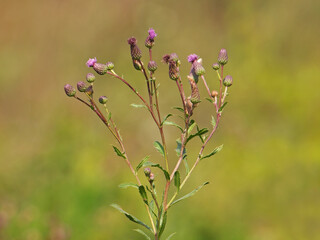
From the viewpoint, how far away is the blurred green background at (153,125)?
3816mm

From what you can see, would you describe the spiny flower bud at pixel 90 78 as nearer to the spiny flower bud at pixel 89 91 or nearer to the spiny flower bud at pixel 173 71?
the spiny flower bud at pixel 89 91

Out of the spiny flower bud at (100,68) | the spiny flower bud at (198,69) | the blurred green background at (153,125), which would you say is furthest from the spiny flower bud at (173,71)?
the blurred green background at (153,125)

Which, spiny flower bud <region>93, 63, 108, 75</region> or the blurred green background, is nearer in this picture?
spiny flower bud <region>93, 63, 108, 75</region>

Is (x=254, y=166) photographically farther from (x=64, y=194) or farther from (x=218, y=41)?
(x=218, y=41)

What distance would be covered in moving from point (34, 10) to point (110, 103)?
64.4 inches

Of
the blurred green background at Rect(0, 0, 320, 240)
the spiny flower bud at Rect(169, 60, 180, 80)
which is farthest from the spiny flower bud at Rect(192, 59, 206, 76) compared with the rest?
the blurred green background at Rect(0, 0, 320, 240)

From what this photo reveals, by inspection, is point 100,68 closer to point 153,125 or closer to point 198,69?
point 198,69

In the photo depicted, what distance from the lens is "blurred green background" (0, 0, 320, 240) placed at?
3816 millimetres

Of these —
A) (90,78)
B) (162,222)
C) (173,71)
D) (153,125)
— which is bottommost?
(162,222)

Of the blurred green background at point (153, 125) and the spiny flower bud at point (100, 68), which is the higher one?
the blurred green background at point (153, 125)

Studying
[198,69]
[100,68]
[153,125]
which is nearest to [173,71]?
[198,69]

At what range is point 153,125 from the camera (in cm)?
527

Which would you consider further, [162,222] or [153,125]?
[153,125]

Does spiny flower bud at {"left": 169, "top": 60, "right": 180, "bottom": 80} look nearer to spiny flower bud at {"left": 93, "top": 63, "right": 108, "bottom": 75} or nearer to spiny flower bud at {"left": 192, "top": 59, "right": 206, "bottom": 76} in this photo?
spiny flower bud at {"left": 192, "top": 59, "right": 206, "bottom": 76}
